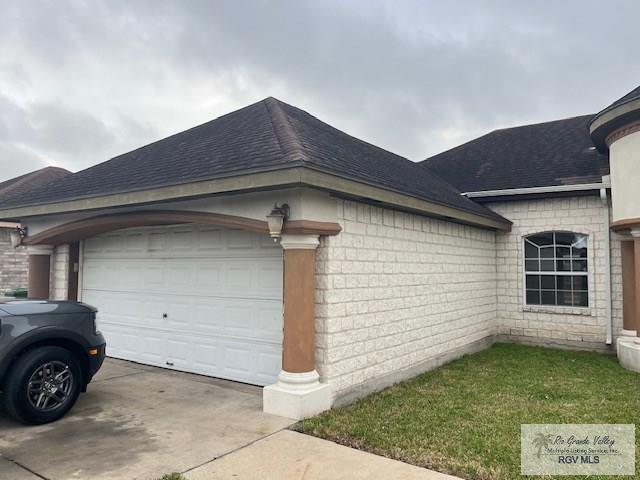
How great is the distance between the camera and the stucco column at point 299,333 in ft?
17.9

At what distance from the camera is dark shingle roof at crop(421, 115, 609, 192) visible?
10930 mm

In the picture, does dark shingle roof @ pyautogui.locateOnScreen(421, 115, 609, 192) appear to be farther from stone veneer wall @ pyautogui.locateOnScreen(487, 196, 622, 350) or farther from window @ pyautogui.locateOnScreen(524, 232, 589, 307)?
window @ pyautogui.locateOnScreen(524, 232, 589, 307)

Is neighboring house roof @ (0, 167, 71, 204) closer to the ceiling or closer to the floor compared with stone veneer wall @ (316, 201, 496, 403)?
closer to the ceiling

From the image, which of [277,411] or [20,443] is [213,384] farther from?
[20,443]

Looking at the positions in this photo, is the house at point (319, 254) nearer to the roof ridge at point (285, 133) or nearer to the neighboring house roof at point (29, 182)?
the roof ridge at point (285, 133)

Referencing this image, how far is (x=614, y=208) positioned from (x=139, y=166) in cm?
884

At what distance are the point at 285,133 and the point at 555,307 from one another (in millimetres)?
7760

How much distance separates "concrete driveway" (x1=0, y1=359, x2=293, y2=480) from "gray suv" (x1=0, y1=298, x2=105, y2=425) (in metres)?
0.23

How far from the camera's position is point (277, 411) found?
5.42m

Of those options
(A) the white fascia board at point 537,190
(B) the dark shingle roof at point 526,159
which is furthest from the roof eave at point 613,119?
(B) the dark shingle roof at point 526,159

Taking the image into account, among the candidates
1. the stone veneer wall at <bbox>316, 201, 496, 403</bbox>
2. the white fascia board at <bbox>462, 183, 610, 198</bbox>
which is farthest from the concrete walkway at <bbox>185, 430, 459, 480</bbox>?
the white fascia board at <bbox>462, 183, 610, 198</bbox>

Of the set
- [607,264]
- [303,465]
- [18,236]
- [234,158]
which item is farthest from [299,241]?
[607,264]

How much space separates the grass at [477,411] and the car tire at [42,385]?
8.72 feet

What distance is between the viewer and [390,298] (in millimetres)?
7027
